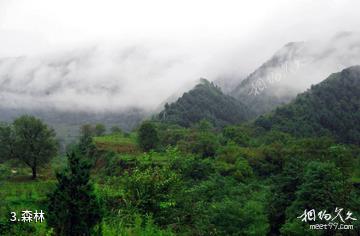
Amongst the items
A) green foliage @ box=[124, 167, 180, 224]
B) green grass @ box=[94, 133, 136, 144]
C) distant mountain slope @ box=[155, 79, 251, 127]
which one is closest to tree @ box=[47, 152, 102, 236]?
green foliage @ box=[124, 167, 180, 224]

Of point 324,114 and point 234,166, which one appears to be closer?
point 234,166

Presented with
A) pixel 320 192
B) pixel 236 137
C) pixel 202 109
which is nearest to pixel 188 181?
pixel 320 192

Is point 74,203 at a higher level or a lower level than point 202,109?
lower

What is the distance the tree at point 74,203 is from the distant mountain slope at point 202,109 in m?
100

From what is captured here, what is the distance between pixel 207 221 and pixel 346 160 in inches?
744

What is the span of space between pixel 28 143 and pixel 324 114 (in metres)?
78.3

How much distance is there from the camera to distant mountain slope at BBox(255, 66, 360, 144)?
9808 cm

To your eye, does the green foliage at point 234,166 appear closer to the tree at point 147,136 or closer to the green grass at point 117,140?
the tree at point 147,136

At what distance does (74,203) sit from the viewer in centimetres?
1336

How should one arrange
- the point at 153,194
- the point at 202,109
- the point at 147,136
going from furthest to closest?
the point at 202,109 → the point at 147,136 → the point at 153,194

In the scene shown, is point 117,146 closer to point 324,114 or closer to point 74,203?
point 74,203

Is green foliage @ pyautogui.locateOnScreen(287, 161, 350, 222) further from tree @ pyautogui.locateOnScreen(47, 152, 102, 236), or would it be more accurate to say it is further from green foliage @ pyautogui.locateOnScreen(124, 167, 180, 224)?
tree @ pyautogui.locateOnScreen(47, 152, 102, 236)

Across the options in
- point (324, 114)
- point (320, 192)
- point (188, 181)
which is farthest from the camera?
point (324, 114)

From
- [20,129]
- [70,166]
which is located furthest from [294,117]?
[70,166]
